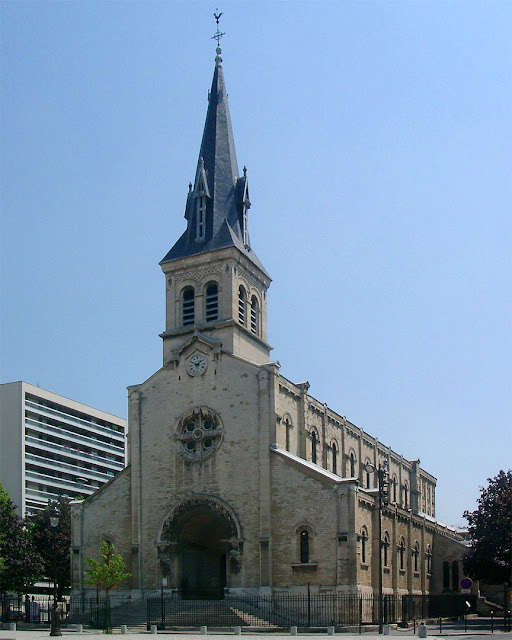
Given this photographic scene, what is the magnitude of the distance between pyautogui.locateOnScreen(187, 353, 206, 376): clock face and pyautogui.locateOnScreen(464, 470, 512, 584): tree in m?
18.6

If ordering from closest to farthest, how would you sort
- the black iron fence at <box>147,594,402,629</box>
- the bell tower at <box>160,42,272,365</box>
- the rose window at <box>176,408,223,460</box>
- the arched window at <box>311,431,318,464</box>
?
the black iron fence at <box>147,594,402,629</box> → the rose window at <box>176,408,223,460</box> → the bell tower at <box>160,42,272,365</box> → the arched window at <box>311,431,318,464</box>

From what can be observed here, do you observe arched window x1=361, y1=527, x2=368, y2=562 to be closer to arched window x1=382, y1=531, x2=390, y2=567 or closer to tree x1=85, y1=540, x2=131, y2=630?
arched window x1=382, y1=531, x2=390, y2=567

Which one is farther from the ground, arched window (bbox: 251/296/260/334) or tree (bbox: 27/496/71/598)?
arched window (bbox: 251/296/260/334)

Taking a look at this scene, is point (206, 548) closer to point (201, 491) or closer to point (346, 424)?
point (201, 491)

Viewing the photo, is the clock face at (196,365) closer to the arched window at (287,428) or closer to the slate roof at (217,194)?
the arched window at (287,428)

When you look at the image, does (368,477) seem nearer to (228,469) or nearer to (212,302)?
(228,469)

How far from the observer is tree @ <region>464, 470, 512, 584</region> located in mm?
46938

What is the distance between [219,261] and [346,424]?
15.4 metres

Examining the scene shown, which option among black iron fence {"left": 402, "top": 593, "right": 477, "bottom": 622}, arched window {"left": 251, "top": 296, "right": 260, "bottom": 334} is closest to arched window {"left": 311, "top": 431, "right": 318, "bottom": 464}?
arched window {"left": 251, "top": 296, "right": 260, "bottom": 334}

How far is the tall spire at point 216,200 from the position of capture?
5106cm

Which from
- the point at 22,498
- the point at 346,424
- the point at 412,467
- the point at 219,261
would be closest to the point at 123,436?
the point at 22,498

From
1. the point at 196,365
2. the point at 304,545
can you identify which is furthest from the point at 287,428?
the point at 304,545

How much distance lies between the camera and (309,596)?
39656 millimetres

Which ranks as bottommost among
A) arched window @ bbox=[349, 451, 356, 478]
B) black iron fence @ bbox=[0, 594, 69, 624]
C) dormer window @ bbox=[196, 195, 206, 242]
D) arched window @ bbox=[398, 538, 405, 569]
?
black iron fence @ bbox=[0, 594, 69, 624]
